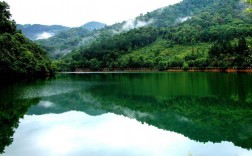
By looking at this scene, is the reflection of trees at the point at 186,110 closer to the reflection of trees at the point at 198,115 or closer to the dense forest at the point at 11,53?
the reflection of trees at the point at 198,115

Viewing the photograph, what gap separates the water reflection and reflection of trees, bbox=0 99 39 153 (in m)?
0.41

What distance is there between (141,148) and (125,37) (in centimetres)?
17615

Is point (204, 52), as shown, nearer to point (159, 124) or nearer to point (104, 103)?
point (104, 103)

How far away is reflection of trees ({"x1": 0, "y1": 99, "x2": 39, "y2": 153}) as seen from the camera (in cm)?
1767

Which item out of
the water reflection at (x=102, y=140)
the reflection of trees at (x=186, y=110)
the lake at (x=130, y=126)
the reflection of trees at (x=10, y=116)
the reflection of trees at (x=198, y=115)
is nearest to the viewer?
the water reflection at (x=102, y=140)

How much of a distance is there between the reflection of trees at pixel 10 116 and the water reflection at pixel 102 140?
41cm

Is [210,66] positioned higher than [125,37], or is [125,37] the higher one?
[125,37]

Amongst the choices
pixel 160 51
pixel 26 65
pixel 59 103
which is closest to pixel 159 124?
pixel 59 103

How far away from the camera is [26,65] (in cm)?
7312

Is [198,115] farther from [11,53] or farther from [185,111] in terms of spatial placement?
[11,53]

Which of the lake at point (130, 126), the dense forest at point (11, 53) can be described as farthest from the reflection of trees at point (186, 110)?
the dense forest at point (11, 53)

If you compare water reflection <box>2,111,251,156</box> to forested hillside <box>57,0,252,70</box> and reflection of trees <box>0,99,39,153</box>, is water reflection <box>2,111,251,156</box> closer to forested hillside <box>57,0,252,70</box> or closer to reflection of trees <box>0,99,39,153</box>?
reflection of trees <box>0,99,39,153</box>

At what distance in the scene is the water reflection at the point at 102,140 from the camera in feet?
50.1

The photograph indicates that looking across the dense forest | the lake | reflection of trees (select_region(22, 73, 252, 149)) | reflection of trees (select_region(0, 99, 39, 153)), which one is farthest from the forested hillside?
reflection of trees (select_region(0, 99, 39, 153))
